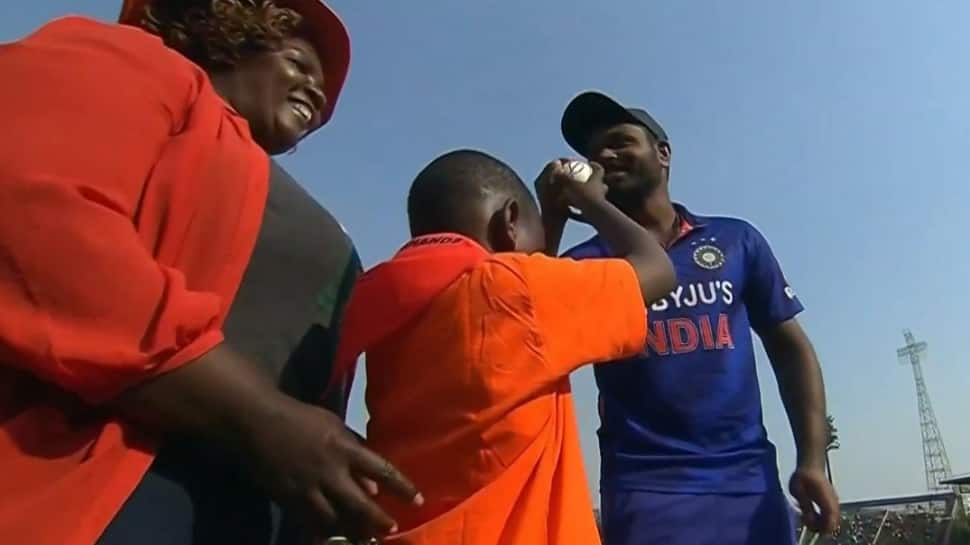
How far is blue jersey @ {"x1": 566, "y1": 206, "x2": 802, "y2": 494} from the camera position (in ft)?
9.52

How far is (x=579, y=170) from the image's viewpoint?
2482 millimetres

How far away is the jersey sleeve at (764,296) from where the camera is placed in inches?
129

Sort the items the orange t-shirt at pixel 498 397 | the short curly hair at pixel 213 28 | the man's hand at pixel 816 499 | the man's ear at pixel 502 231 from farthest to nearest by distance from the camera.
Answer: the man's hand at pixel 816 499
the man's ear at pixel 502 231
the orange t-shirt at pixel 498 397
the short curly hair at pixel 213 28

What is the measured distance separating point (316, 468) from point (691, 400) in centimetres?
181

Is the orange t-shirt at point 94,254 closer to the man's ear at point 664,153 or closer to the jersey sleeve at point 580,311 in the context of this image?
the jersey sleeve at point 580,311

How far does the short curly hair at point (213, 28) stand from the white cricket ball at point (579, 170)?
2.98 ft

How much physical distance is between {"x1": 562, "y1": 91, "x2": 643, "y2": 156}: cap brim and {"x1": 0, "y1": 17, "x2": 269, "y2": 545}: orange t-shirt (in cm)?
219

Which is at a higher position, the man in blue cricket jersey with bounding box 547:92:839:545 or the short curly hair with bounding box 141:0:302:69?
the short curly hair with bounding box 141:0:302:69

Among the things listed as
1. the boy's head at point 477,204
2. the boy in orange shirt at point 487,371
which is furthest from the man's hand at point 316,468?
the boy's head at point 477,204

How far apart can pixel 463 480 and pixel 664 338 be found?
1242 mm

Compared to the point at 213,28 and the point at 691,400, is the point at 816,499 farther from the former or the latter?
the point at 213,28

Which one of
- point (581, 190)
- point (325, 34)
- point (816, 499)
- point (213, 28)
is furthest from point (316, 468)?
point (816, 499)

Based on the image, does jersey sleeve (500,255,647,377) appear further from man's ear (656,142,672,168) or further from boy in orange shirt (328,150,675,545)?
man's ear (656,142,672,168)

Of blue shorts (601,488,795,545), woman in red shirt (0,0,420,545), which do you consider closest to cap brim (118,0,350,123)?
woman in red shirt (0,0,420,545)
